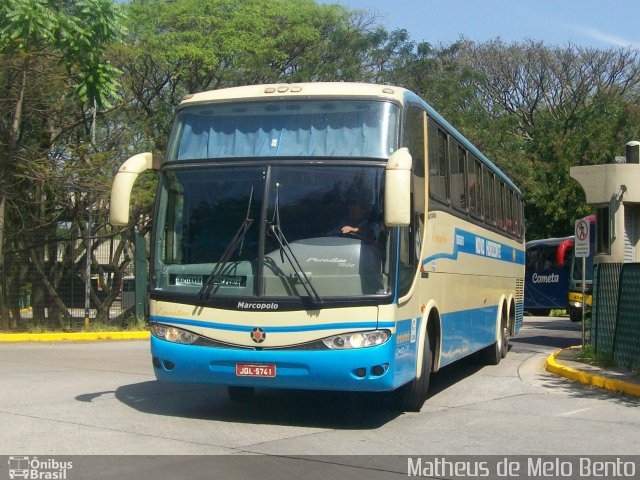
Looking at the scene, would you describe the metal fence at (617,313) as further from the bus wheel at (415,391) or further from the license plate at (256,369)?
the license plate at (256,369)

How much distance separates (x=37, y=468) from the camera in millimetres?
6984

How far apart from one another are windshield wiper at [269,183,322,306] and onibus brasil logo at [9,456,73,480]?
279 centimetres

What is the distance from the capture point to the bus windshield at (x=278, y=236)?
866 cm

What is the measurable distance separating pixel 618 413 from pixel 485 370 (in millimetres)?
4989

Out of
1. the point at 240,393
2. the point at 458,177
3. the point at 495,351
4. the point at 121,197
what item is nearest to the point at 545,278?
the point at 495,351

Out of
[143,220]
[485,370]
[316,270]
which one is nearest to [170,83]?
[143,220]

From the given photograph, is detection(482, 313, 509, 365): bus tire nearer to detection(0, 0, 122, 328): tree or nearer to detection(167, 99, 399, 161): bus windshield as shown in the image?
detection(167, 99, 399, 161): bus windshield

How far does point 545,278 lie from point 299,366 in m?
31.9

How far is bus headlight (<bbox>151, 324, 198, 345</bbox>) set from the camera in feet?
29.5

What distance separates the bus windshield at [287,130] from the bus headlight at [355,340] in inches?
72.8

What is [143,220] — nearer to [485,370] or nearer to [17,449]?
[485,370]

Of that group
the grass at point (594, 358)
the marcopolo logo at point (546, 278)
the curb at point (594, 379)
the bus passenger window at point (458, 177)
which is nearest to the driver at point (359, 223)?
the bus passenger window at point (458, 177)

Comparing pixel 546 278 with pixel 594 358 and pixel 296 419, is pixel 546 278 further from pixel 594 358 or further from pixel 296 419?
pixel 296 419

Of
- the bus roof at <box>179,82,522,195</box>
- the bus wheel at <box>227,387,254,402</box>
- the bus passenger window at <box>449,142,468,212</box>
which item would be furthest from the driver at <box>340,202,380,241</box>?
the bus passenger window at <box>449,142,468,212</box>
